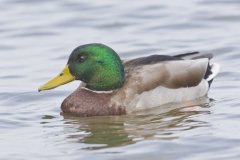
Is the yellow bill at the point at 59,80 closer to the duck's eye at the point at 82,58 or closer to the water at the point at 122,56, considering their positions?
the duck's eye at the point at 82,58

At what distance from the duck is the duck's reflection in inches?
5.4

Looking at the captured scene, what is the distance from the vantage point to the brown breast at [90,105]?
1218 centimetres

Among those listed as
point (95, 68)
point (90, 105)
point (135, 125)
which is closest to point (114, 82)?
point (95, 68)

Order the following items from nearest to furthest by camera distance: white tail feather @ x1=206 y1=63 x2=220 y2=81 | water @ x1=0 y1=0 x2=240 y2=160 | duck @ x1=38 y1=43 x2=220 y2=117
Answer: water @ x1=0 y1=0 x2=240 y2=160 < duck @ x1=38 y1=43 x2=220 y2=117 < white tail feather @ x1=206 y1=63 x2=220 y2=81

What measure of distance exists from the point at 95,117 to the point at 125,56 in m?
3.47

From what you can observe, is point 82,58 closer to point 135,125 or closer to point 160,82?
point 160,82

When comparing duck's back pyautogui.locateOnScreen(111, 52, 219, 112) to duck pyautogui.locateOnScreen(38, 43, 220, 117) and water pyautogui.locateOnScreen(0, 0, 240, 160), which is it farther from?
water pyautogui.locateOnScreen(0, 0, 240, 160)

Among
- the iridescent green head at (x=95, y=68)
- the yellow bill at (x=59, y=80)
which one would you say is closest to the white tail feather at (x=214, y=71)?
the iridescent green head at (x=95, y=68)

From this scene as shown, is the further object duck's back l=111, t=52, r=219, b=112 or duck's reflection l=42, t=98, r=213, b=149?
duck's back l=111, t=52, r=219, b=112

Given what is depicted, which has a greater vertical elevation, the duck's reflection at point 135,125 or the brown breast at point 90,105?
the brown breast at point 90,105

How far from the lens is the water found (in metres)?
10.2

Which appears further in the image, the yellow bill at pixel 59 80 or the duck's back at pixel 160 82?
the duck's back at pixel 160 82

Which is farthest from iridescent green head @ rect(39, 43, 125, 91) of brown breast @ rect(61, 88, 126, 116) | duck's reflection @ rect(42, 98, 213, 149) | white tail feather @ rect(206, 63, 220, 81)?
white tail feather @ rect(206, 63, 220, 81)

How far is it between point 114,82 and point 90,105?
421mm
